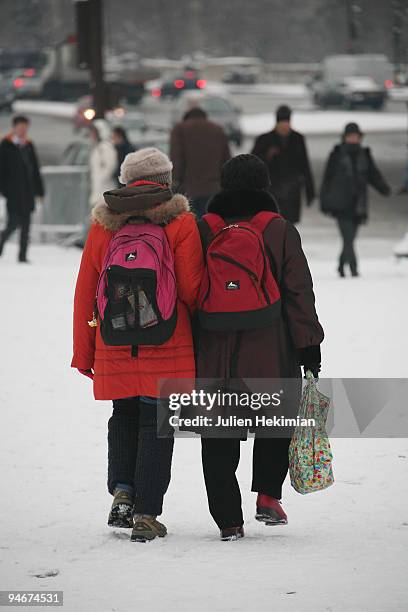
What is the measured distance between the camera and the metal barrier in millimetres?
17625

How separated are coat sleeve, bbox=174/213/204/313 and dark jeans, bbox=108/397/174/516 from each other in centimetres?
45

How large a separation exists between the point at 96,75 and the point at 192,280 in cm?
1330

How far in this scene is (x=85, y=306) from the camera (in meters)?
5.44

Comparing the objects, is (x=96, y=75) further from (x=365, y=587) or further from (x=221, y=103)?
(x=221, y=103)

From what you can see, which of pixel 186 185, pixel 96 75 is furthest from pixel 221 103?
pixel 186 185

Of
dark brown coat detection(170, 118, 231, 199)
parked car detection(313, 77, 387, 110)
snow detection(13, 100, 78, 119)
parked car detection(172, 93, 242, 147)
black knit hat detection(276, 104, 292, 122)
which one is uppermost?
black knit hat detection(276, 104, 292, 122)

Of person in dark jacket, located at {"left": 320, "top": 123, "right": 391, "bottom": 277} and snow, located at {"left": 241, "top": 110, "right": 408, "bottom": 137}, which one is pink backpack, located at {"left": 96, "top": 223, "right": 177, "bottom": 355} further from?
snow, located at {"left": 241, "top": 110, "right": 408, "bottom": 137}

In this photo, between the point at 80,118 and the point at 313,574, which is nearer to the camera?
the point at 313,574

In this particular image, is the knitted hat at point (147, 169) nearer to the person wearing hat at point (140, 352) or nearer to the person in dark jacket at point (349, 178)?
the person wearing hat at point (140, 352)

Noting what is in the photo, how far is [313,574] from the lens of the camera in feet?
16.3

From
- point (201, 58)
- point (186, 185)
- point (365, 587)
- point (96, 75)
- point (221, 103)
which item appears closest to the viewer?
point (365, 587)

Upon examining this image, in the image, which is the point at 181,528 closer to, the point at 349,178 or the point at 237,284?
the point at 237,284

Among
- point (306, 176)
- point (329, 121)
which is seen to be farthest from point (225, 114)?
point (306, 176)

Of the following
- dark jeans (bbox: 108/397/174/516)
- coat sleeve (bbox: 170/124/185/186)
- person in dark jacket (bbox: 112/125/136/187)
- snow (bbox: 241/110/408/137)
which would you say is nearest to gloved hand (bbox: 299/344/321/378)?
dark jeans (bbox: 108/397/174/516)
